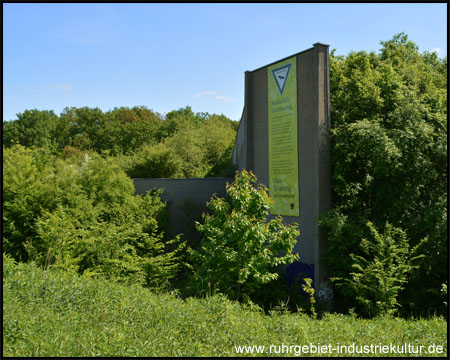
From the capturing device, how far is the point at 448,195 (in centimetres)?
1033

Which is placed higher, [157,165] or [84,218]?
[157,165]

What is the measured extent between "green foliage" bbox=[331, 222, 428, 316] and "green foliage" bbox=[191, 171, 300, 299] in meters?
2.22

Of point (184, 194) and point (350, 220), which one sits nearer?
point (350, 220)

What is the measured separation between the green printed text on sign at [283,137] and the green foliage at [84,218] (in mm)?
3862

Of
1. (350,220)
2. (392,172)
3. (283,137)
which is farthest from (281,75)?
(350,220)

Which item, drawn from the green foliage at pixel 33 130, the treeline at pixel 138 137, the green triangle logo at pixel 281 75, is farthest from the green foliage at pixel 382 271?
the green foliage at pixel 33 130

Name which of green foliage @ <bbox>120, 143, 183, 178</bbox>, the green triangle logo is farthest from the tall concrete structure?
green foliage @ <bbox>120, 143, 183, 178</bbox>

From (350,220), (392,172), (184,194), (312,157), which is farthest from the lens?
(184,194)

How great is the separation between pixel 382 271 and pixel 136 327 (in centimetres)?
617

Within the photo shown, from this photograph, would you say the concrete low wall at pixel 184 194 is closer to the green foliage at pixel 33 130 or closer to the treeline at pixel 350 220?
the treeline at pixel 350 220

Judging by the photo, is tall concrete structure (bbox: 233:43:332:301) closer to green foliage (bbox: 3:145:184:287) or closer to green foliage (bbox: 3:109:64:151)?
green foliage (bbox: 3:145:184:287)

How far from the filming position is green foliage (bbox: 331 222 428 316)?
9.36 meters

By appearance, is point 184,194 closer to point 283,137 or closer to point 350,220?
point 283,137

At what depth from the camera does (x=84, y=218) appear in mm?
14992
